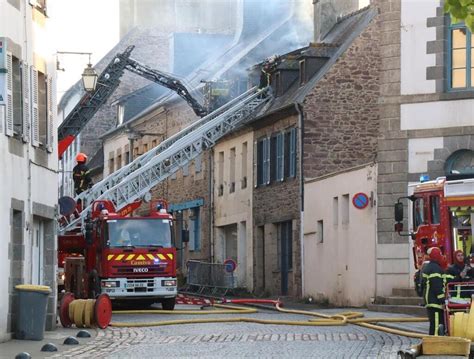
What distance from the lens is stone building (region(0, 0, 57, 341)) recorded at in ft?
75.6

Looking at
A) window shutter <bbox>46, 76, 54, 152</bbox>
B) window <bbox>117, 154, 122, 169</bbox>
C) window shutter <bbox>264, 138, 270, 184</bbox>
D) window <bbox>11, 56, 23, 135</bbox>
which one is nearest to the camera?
window <bbox>11, 56, 23, 135</bbox>

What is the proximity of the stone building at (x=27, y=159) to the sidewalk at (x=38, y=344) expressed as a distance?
1.02ft

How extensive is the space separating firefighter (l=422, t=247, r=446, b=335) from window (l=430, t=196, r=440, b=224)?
5631 mm

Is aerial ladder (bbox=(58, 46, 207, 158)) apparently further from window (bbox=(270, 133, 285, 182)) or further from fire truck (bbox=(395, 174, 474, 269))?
fire truck (bbox=(395, 174, 474, 269))

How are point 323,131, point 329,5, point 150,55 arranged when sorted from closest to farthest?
point 323,131 < point 329,5 < point 150,55

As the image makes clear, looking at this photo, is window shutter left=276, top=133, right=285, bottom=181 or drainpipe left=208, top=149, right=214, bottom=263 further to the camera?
drainpipe left=208, top=149, right=214, bottom=263

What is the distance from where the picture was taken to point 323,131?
4303 cm

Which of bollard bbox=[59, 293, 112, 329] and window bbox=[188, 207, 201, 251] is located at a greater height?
window bbox=[188, 207, 201, 251]

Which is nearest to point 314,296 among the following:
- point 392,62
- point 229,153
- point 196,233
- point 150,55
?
point 392,62

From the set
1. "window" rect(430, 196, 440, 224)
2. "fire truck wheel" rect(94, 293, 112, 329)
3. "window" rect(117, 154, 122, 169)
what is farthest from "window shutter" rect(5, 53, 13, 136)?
"window" rect(117, 154, 122, 169)

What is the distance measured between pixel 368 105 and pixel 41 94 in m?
18.4

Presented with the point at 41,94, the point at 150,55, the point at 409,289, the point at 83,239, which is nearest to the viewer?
the point at 41,94

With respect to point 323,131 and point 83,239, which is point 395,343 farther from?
point 323,131

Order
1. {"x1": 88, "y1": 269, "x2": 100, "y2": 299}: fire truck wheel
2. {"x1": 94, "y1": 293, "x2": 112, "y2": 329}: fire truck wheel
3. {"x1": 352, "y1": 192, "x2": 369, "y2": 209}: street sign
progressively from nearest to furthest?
{"x1": 94, "y1": 293, "x2": 112, "y2": 329}: fire truck wheel → {"x1": 88, "y1": 269, "x2": 100, "y2": 299}: fire truck wheel → {"x1": 352, "y1": 192, "x2": 369, "y2": 209}: street sign
